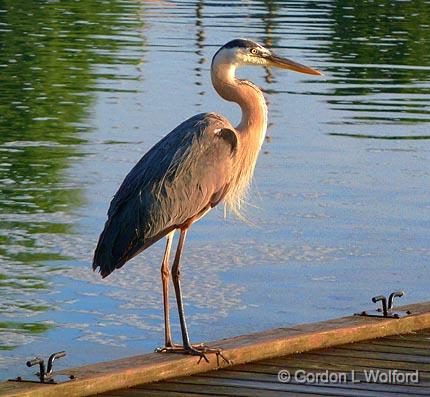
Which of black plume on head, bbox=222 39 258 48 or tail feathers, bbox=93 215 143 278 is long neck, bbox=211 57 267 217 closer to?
black plume on head, bbox=222 39 258 48

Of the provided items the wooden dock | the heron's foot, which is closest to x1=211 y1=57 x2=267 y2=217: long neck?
the wooden dock

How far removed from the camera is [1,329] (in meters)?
8.58

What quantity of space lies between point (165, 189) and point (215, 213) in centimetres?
544

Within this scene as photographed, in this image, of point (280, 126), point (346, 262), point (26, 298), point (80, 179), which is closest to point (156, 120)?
point (280, 126)

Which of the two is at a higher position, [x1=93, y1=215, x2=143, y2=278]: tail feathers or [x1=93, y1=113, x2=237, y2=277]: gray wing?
[x1=93, y1=113, x2=237, y2=277]: gray wing

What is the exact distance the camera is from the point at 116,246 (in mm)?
6785

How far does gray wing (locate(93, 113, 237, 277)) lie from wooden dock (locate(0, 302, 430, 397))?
0.59 meters

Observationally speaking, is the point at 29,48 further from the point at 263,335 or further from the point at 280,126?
the point at 263,335

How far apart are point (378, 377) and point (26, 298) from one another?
3518 mm

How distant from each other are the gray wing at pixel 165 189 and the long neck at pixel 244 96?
0.72 ft

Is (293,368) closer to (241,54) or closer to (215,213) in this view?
(241,54)

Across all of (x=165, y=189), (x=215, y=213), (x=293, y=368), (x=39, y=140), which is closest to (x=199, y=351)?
(x=293, y=368)

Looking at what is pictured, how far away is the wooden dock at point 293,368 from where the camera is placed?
5988mm

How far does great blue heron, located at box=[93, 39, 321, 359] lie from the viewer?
6816mm
